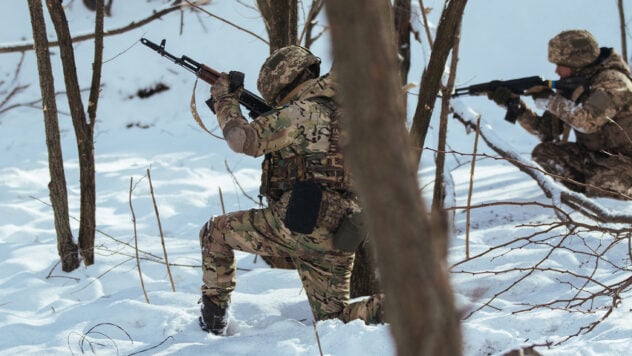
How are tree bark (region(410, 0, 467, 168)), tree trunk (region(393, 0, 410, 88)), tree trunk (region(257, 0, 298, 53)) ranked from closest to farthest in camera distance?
tree bark (region(410, 0, 467, 168))
tree trunk (region(257, 0, 298, 53))
tree trunk (region(393, 0, 410, 88))

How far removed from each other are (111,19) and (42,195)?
5.92 meters

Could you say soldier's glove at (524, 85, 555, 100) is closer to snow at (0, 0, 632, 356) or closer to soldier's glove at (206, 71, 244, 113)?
snow at (0, 0, 632, 356)

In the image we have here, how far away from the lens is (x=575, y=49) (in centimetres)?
557

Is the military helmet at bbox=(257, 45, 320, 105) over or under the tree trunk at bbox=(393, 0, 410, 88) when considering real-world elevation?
under

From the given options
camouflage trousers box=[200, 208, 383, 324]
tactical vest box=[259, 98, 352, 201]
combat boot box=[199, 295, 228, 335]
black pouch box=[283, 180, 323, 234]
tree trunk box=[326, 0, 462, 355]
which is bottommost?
combat boot box=[199, 295, 228, 335]

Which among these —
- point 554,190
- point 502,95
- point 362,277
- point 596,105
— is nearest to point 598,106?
point 596,105

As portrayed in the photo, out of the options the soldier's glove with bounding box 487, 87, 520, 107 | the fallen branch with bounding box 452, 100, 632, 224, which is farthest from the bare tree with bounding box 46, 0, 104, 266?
the soldier's glove with bounding box 487, 87, 520, 107

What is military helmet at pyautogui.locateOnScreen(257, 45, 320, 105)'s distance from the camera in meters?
3.30

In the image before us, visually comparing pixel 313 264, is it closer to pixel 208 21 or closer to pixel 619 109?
pixel 619 109

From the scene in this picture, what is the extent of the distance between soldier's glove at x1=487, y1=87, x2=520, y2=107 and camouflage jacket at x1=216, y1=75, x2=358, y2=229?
3144 mm

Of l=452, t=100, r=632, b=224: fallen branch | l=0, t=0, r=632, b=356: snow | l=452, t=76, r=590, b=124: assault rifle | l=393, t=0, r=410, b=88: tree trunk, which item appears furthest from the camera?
l=393, t=0, r=410, b=88: tree trunk

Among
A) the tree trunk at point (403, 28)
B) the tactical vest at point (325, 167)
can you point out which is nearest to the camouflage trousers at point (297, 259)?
the tactical vest at point (325, 167)

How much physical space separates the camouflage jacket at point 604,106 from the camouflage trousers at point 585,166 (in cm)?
12

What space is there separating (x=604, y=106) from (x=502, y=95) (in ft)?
2.79
